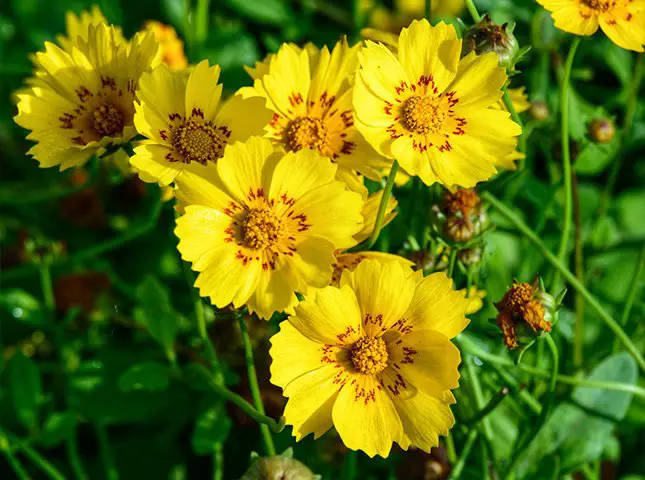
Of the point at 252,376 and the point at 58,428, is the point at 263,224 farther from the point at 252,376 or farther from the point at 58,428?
the point at 58,428

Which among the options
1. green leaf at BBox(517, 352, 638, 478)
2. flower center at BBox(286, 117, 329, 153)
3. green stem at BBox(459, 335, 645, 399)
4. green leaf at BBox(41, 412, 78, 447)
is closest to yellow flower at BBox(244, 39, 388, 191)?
flower center at BBox(286, 117, 329, 153)

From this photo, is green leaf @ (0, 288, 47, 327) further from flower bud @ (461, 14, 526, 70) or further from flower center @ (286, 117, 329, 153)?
flower bud @ (461, 14, 526, 70)

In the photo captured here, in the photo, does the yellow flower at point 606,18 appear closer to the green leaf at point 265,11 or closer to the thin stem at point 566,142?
the thin stem at point 566,142

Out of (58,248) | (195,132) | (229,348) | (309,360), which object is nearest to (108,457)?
(229,348)

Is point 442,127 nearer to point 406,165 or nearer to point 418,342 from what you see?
point 406,165

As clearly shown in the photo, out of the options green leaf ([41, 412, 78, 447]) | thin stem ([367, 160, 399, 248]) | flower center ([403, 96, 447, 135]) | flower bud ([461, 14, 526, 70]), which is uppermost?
flower bud ([461, 14, 526, 70])

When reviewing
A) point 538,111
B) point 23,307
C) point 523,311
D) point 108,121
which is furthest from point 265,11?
point 523,311
